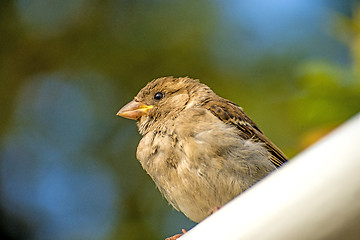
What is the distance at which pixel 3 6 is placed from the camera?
18.2ft

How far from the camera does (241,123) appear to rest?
293 centimetres

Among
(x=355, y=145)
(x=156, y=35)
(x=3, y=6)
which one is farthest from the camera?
(x=3, y=6)

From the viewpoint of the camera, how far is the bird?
252cm

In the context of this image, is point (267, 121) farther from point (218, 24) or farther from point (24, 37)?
point (24, 37)

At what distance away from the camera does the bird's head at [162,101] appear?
3064 mm

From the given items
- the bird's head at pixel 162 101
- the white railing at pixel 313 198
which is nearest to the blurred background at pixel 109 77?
the bird's head at pixel 162 101

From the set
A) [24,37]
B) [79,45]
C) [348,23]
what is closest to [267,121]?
[348,23]

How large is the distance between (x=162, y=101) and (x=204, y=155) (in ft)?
2.54

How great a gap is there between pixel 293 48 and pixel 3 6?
270 centimetres

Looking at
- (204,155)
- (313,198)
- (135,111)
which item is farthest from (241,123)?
(313,198)

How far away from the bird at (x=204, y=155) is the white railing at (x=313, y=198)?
5.05 feet

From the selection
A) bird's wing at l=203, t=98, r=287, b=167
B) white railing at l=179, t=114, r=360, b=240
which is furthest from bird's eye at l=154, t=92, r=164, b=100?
white railing at l=179, t=114, r=360, b=240

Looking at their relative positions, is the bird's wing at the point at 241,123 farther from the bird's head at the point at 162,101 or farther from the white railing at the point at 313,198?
the white railing at the point at 313,198

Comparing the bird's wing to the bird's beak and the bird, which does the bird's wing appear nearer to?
the bird
